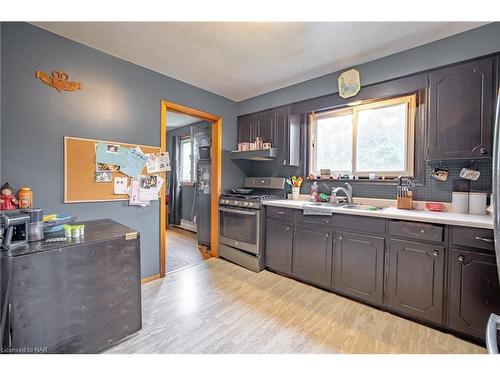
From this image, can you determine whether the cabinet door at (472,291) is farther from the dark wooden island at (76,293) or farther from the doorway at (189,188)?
the doorway at (189,188)

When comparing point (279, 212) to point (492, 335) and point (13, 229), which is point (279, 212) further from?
point (13, 229)

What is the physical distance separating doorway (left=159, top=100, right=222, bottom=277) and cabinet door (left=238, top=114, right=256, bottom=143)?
1.24ft

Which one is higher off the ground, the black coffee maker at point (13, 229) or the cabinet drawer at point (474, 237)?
the black coffee maker at point (13, 229)

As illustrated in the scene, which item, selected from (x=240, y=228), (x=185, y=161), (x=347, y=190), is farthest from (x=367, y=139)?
(x=185, y=161)

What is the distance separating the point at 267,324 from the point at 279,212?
1210mm

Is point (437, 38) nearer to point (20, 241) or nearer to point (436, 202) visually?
point (436, 202)

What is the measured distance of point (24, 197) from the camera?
5.63 feet

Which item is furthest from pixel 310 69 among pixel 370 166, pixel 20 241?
pixel 20 241

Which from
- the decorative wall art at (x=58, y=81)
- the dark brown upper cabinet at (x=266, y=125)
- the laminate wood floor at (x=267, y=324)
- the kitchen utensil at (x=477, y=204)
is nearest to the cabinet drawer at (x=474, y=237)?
the kitchen utensil at (x=477, y=204)

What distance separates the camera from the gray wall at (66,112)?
5.71 ft

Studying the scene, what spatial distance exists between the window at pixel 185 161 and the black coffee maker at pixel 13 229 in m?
3.81

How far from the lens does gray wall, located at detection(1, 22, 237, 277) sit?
1741mm

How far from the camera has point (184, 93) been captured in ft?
9.42
